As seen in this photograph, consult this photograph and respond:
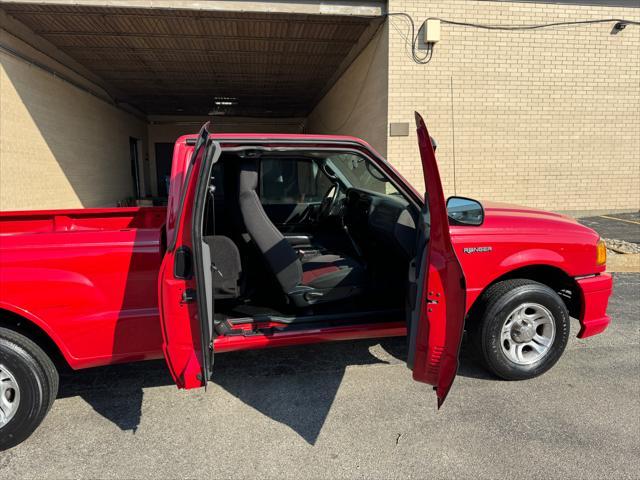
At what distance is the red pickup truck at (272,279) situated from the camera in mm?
2314

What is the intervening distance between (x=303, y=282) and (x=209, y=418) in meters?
1.10

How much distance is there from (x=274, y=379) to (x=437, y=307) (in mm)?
1387

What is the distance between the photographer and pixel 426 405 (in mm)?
2754

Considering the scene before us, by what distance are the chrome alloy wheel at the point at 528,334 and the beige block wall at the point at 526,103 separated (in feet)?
20.1

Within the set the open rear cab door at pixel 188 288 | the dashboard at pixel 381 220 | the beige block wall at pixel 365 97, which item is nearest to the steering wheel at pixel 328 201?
the dashboard at pixel 381 220

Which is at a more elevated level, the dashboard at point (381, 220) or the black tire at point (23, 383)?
the dashboard at point (381, 220)

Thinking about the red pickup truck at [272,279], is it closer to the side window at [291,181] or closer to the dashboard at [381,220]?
the dashboard at [381,220]

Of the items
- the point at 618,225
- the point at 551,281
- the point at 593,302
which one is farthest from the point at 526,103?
the point at 593,302

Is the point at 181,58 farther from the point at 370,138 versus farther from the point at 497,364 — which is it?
the point at 497,364

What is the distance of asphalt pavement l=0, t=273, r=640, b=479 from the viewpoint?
7.29 ft

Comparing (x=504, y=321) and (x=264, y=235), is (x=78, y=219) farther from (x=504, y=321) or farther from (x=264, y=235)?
(x=504, y=321)

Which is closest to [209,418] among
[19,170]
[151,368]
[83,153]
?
[151,368]

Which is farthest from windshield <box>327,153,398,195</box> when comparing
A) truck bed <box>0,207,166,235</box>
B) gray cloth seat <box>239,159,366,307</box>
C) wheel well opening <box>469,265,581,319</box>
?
truck bed <box>0,207,166,235</box>

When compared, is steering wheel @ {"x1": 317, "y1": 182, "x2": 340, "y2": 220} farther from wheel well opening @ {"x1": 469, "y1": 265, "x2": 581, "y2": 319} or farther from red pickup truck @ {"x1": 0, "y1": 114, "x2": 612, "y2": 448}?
wheel well opening @ {"x1": 469, "y1": 265, "x2": 581, "y2": 319}
